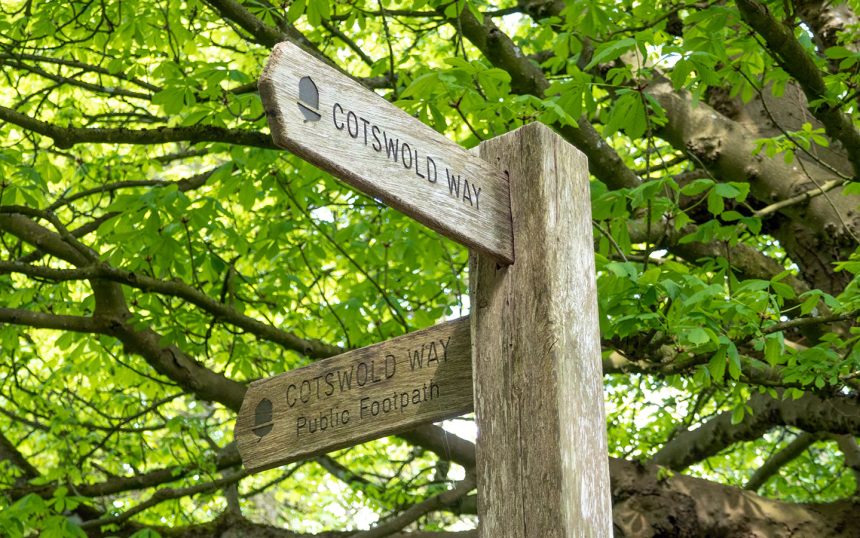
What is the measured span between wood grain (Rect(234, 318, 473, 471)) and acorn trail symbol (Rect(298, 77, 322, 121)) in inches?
24.6

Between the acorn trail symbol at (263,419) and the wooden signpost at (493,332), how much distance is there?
88 millimetres

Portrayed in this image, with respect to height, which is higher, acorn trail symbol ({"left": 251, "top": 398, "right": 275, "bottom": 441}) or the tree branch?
the tree branch

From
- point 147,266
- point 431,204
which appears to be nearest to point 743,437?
point 147,266

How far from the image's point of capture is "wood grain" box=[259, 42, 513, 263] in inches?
68.1

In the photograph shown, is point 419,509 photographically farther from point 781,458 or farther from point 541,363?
point 541,363

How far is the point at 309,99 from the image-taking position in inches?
70.0

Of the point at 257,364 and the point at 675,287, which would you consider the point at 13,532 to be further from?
the point at 675,287

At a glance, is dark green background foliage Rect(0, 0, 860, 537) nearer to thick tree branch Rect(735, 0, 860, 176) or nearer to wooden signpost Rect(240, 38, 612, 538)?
thick tree branch Rect(735, 0, 860, 176)

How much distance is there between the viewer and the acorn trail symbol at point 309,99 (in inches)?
69.3

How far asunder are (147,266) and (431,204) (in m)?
3.28

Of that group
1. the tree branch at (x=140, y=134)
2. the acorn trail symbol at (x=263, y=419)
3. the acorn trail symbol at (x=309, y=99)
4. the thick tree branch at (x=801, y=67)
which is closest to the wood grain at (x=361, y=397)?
the acorn trail symbol at (x=263, y=419)

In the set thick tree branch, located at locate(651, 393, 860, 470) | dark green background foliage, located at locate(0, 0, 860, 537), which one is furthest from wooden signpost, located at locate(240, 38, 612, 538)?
thick tree branch, located at locate(651, 393, 860, 470)

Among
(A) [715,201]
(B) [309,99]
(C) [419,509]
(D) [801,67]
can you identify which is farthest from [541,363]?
(C) [419,509]

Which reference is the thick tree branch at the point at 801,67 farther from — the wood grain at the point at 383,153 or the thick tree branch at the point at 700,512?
the thick tree branch at the point at 700,512
